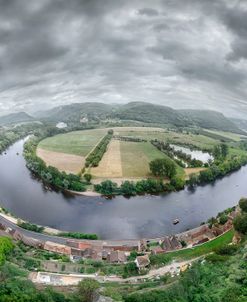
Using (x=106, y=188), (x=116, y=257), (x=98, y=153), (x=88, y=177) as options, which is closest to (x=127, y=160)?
(x=98, y=153)

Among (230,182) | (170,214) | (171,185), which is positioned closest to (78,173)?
(171,185)

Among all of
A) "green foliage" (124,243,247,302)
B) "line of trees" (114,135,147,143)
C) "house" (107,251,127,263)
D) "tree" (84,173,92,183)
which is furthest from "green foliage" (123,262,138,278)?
"line of trees" (114,135,147,143)

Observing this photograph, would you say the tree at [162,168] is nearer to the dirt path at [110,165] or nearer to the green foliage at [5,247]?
the dirt path at [110,165]

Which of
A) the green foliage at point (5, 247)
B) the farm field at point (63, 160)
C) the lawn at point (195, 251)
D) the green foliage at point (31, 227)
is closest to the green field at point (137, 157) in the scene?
the farm field at point (63, 160)

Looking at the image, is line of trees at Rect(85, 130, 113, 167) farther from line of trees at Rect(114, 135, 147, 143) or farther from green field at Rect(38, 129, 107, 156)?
line of trees at Rect(114, 135, 147, 143)

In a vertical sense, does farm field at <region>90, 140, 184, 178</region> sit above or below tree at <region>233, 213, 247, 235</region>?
above

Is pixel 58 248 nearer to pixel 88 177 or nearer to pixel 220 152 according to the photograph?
pixel 88 177
